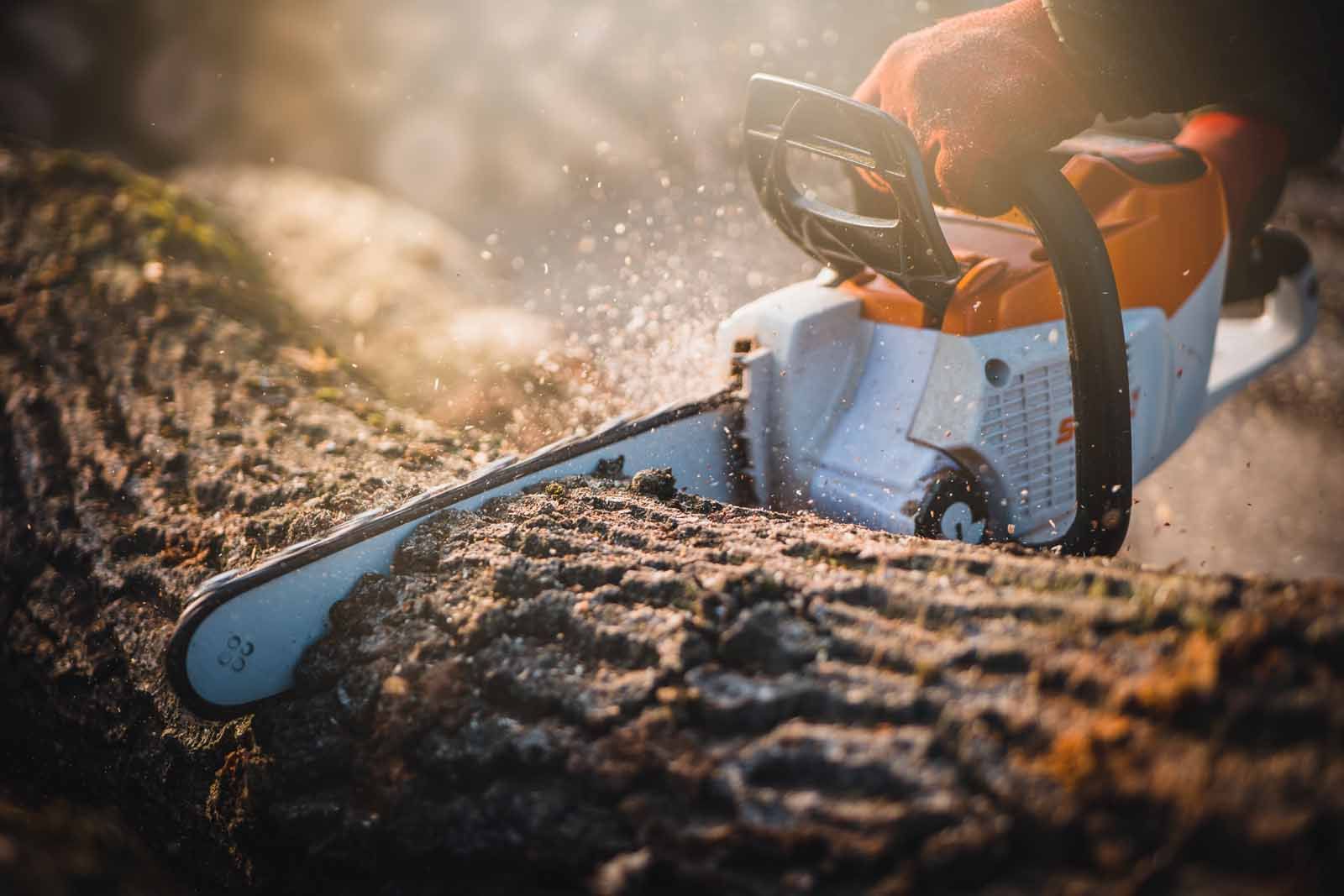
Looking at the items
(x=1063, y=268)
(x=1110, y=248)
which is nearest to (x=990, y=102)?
(x=1063, y=268)

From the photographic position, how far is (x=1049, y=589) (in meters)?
1.02

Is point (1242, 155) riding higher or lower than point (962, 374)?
higher

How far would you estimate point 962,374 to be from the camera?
1.79 meters

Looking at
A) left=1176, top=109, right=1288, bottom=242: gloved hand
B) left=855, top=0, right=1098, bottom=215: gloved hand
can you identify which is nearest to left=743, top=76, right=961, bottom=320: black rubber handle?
left=855, top=0, right=1098, bottom=215: gloved hand

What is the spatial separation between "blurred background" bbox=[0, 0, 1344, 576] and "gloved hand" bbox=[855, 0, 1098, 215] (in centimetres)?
75

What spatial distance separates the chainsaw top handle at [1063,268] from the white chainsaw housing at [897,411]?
5.8 inches

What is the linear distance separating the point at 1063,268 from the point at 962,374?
299 mm

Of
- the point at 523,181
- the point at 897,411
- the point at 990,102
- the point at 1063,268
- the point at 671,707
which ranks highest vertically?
the point at 523,181

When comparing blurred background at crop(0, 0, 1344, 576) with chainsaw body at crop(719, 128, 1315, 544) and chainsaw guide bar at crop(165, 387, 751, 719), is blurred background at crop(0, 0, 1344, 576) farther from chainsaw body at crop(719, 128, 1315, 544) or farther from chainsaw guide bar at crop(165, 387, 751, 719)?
chainsaw guide bar at crop(165, 387, 751, 719)

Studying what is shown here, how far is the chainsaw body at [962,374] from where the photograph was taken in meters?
1.79

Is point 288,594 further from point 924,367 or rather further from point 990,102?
point 990,102

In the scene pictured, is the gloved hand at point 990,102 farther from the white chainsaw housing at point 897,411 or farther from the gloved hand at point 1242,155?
the gloved hand at point 1242,155

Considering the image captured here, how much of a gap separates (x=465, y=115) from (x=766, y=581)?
7.83m

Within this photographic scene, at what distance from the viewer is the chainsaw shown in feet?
5.25
